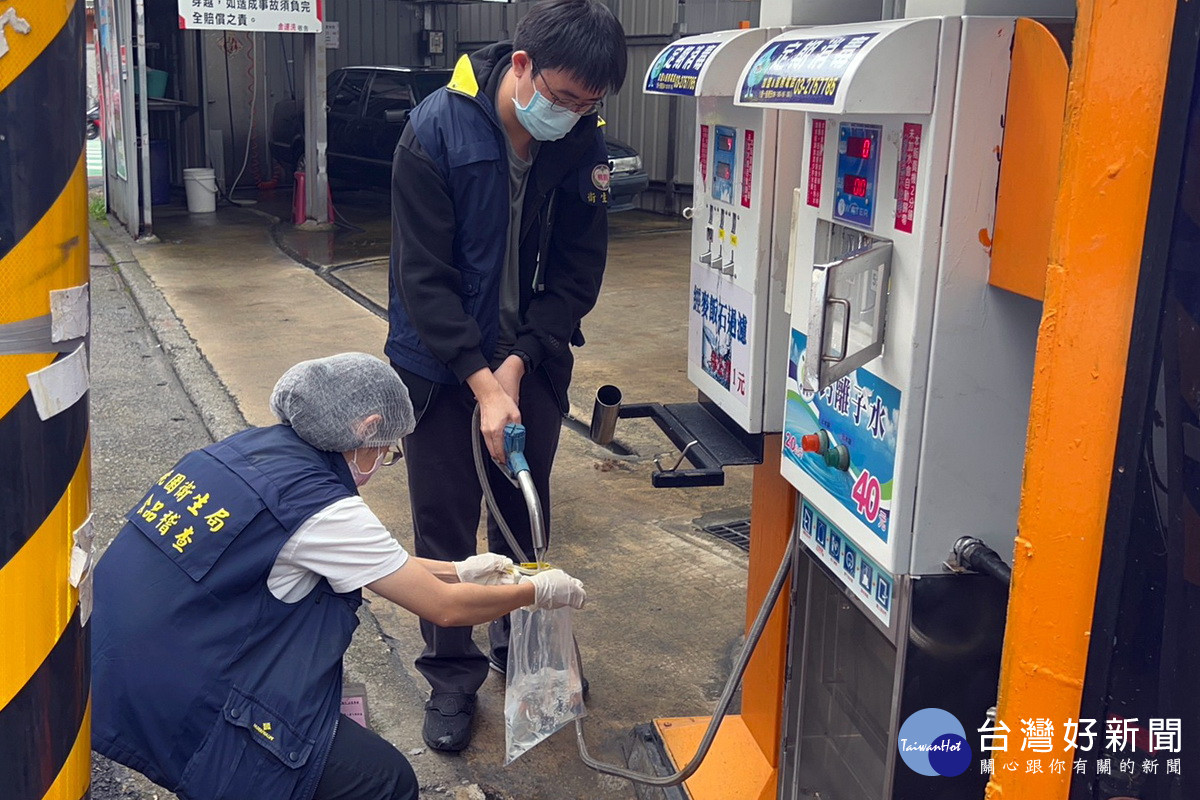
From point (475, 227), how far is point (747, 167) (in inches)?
25.3

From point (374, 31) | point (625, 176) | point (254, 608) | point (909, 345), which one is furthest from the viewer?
point (374, 31)

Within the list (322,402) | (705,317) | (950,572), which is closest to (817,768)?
(950,572)

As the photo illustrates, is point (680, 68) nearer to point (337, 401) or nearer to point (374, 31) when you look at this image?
point (337, 401)

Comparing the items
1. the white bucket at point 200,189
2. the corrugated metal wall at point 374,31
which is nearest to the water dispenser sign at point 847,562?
the white bucket at point 200,189

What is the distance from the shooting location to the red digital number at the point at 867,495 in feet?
6.00

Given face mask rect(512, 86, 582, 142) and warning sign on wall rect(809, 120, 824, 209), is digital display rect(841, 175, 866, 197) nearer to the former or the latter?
warning sign on wall rect(809, 120, 824, 209)

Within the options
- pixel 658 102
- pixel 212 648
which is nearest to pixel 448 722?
pixel 212 648

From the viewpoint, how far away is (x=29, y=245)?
Result: 1.27 metres

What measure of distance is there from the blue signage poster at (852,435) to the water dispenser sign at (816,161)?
0.78 feet

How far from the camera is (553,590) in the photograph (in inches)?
92.4

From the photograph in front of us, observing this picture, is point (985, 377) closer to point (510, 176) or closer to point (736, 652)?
point (510, 176)

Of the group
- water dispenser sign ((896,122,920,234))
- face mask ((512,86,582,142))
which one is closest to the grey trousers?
face mask ((512,86,582,142))

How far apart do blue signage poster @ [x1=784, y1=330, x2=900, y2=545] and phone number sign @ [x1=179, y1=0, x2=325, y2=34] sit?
8.79 meters

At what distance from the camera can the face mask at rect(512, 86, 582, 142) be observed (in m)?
2.53
